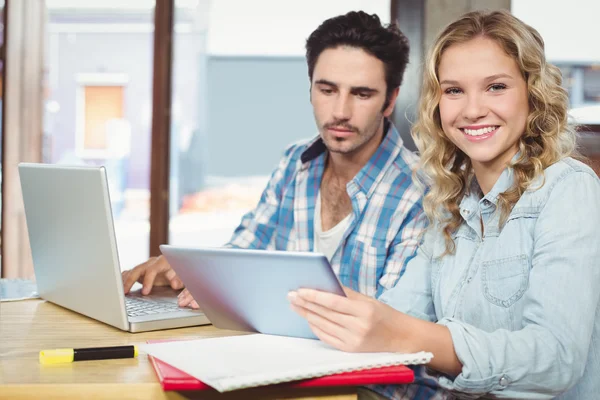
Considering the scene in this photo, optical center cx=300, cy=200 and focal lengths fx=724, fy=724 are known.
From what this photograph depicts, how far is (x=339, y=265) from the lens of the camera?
1.88 meters

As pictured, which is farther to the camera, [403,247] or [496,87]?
[403,247]

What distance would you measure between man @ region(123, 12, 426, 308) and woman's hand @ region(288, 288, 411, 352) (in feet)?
2.66

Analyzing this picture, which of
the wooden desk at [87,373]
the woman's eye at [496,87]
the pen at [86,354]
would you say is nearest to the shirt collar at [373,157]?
the woman's eye at [496,87]

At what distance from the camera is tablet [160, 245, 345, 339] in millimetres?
909

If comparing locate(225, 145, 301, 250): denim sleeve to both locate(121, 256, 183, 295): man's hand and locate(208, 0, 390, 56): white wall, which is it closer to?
locate(121, 256, 183, 295): man's hand

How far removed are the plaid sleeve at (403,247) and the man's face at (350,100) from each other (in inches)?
11.6

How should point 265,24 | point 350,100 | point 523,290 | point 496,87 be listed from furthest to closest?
point 265,24 → point 350,100 → point 496,87 → point 523,290

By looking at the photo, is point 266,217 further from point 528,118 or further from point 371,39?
point 528,118

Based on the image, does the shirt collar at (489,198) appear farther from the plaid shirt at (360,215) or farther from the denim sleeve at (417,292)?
the plaid shirt at (360,215)

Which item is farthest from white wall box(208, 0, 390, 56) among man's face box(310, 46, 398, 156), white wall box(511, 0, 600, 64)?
man's face box(310, 46, 398, 156)

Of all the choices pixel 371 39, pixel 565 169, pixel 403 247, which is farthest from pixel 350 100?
pixel 565 169

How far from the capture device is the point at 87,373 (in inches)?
37.1

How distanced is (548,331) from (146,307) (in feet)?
2.38

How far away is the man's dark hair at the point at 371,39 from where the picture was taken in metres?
2.09
